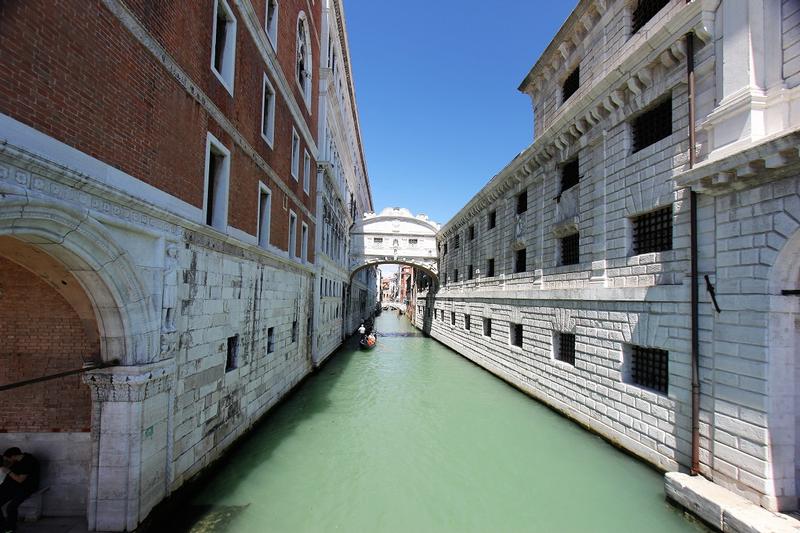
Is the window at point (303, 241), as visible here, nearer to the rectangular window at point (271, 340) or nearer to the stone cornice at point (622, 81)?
the rectangular window at point (271, 340)

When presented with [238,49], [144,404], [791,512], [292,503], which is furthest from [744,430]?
[238,49]

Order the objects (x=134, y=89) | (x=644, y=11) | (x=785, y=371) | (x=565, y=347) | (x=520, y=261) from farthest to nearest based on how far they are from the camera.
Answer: (x=520, y=261) → (x=565, y=347) → (x=644, y=11) → (x=785, y=371) → (x=134, y=89)

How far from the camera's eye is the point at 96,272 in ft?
14.6

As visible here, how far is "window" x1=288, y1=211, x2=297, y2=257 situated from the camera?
1221cm

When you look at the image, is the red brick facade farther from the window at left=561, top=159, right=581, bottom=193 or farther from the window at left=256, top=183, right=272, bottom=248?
the window at left=561, top=159, right=581, bottom=193

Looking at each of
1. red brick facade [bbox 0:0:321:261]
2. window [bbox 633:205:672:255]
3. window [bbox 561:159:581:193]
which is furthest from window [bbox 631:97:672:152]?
red brick facade [bbox 0:0:321:261]

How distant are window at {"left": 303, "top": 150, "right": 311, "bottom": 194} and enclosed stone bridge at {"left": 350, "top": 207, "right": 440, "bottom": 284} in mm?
12987

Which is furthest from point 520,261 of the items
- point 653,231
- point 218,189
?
point 218,189

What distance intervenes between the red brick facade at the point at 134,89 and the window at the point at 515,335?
9709 mm

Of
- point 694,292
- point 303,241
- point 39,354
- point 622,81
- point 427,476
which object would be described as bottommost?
point 427,476

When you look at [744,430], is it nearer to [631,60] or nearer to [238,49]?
[631,60]

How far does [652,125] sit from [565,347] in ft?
19.1

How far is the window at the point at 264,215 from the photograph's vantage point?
31.9 feet

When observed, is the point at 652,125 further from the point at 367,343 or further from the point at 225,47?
the point at 367,343
